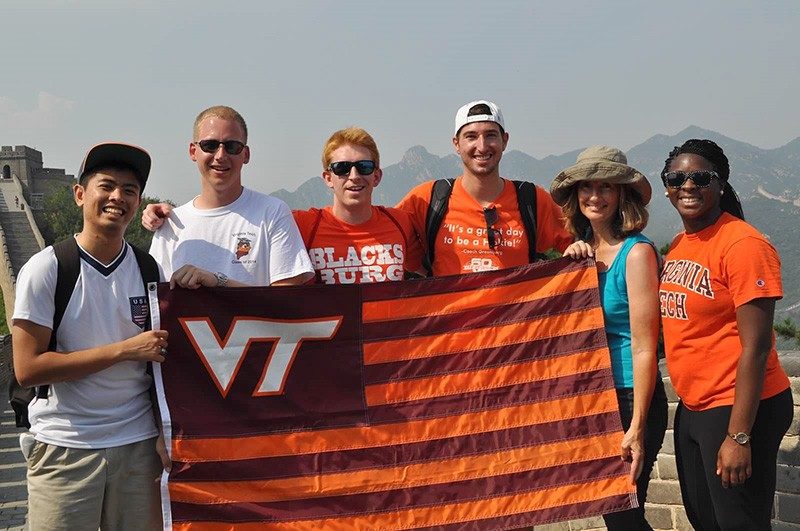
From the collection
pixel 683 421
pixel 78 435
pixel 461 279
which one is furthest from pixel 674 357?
pixel 78 435

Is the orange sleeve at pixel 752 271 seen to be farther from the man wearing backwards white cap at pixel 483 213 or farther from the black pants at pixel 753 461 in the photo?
the man wearing backwards white cap at pixel 483 213

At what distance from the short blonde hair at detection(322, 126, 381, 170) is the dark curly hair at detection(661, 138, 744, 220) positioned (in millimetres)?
1839

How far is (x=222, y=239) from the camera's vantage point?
453cm

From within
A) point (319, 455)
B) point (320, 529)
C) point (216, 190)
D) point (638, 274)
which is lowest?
point (320, 529)

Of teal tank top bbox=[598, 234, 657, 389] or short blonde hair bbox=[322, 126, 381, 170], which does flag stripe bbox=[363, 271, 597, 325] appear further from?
short blonde hair bbox=[322, 126, 381, 170]

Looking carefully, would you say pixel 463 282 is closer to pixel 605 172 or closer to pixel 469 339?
pixel 469 339

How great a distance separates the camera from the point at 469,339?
483cm

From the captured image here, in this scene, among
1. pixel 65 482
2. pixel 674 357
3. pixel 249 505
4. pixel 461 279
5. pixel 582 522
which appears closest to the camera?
pixel 65 482

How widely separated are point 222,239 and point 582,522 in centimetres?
417

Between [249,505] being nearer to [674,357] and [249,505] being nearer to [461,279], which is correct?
[461,279]

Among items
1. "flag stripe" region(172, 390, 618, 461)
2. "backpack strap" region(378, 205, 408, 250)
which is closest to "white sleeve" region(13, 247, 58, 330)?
"flag stripe" region(172, 390, 618, 461)

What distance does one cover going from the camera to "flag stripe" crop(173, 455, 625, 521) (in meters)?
4.43

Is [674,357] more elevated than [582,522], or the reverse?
[674,357]

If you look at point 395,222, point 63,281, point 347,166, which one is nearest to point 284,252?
point 347,166
